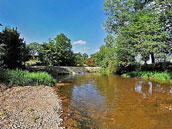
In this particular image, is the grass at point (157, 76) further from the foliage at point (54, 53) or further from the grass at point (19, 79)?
the foliage at point (54, 53)

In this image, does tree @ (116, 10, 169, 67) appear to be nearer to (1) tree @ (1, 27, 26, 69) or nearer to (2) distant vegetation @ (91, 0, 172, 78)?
(2) distant vegetation @ (91, 0, 172, 78)

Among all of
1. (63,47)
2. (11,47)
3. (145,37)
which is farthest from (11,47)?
(63,47)

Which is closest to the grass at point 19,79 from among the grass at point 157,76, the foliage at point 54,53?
the grass at point 157,76

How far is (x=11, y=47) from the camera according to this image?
37.5 ft

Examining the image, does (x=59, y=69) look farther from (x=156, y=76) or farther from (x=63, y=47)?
(x=156, y=76)

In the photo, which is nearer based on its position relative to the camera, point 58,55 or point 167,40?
point 167,40

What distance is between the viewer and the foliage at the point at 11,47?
11.2 meters

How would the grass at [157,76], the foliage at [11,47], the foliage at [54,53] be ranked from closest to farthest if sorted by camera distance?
the foliage at [11,47] → the grass at [157,76] → the foliage at [54,53]

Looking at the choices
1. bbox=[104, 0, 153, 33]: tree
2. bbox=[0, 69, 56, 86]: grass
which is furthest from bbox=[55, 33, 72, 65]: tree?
bbox=[0, 69, 56, 86]: grass

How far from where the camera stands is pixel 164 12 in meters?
10.7

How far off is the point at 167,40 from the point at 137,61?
3.95 metres

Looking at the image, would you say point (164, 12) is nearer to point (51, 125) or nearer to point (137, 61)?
point (137, 61)

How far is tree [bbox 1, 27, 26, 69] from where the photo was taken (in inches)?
442

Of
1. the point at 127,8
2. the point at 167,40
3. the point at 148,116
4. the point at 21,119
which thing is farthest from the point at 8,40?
A: the point at 167,40
